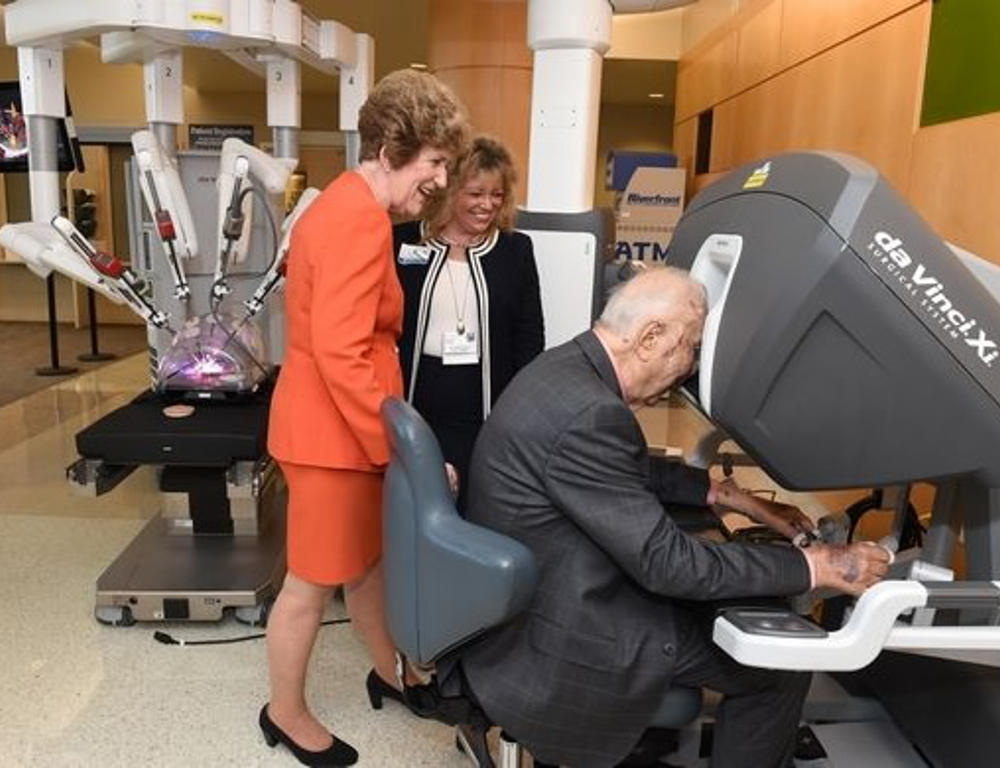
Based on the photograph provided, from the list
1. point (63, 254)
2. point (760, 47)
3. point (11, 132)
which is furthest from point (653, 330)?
point (11, 132)

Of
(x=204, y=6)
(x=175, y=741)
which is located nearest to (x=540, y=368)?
(x=175, y=741)

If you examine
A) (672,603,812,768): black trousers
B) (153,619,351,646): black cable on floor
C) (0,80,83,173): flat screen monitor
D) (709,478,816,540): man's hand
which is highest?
(0,80,83,173): flat screen monitor

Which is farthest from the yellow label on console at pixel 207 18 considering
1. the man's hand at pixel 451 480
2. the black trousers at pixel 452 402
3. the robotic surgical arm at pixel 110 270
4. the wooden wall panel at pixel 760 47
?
the wooden wall panel at pixel 760 47

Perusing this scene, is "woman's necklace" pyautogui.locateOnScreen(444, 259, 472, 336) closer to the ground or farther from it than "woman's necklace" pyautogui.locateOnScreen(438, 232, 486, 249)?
closer to the ground

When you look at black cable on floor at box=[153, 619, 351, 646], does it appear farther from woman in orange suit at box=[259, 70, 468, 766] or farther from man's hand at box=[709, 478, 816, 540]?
man's hand at box=[709, 478, 816, 540]

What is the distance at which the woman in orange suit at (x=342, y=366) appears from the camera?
64.1 inches

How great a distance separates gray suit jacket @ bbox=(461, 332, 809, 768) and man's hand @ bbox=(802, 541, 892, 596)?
1.2 inches

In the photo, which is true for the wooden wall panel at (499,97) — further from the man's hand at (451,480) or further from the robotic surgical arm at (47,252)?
the man's hand at (451,480)

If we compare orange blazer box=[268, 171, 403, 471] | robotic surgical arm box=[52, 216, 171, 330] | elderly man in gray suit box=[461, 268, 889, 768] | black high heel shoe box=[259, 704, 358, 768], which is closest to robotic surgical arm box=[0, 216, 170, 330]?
robotic surgical arm box=[52, 216, 171, 330]

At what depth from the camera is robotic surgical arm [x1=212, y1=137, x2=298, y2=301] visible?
2775 mm

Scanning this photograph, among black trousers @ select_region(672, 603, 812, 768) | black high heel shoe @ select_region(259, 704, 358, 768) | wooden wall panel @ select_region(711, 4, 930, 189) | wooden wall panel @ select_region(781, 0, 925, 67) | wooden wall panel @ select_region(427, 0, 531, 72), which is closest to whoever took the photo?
black trousers @ select_region(672, 603, 812, 768)

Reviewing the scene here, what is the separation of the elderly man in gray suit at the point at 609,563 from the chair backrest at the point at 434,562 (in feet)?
0.30

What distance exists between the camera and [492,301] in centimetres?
213

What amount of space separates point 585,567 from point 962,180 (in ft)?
6.82
